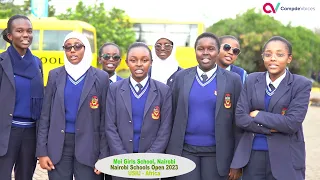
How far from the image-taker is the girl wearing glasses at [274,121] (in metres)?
3.57

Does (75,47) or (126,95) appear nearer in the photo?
(126,95)

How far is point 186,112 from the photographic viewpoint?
3809mm

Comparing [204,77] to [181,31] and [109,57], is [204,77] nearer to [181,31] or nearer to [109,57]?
[109,57]

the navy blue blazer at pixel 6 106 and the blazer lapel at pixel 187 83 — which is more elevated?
the blazer lapel at pixel 187 83

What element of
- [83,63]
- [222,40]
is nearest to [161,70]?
[222,40]

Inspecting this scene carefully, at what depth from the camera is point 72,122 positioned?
3857 mm

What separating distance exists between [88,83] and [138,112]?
53 cm

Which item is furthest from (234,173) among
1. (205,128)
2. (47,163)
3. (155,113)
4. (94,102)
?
(47,163)

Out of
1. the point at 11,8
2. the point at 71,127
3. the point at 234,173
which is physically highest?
the point at 11,8

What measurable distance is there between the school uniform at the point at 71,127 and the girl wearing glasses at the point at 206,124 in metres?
0.68

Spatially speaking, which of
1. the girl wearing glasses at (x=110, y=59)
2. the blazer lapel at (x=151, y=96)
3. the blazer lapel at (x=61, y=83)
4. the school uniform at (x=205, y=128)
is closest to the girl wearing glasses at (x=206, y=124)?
the school uniform at (x=205, y=128)

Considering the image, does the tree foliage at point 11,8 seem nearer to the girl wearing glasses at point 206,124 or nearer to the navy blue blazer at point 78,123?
the navy blue blazer at point 78,123

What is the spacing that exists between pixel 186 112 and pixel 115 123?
0.61m

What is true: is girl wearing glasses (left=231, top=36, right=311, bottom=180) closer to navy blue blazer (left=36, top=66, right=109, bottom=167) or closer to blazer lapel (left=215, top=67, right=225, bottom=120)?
blazer lapel (left=215, top=67, right=225, bottom=120)
